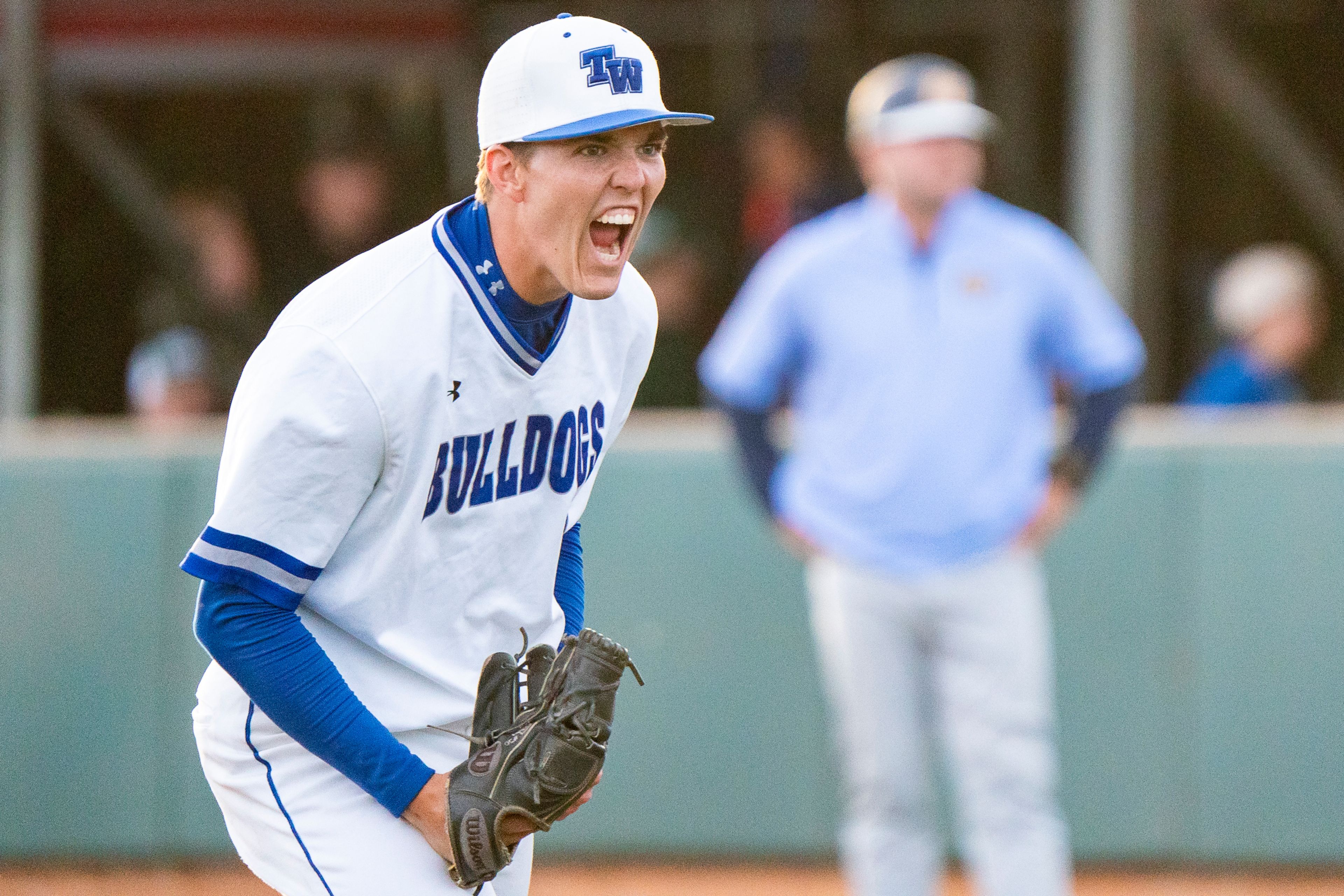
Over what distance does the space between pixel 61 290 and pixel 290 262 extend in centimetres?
115

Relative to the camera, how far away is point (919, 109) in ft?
14.6

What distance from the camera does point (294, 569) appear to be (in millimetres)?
2252

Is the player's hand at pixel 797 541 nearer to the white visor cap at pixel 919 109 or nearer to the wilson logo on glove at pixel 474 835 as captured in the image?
the white visor cap at pixel 919 109

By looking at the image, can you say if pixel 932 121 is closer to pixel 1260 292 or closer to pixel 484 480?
pixel 1260 292

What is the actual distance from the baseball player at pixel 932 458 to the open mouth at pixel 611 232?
2167 millimetres

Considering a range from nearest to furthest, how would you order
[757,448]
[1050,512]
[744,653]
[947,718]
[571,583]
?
1. [571,583]
2. [947,718]
3. [1050,512]
4. [757,448]
5. [744,653]

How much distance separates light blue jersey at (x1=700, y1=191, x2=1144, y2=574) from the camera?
14.4ft

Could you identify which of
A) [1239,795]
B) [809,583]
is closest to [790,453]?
[809,583]

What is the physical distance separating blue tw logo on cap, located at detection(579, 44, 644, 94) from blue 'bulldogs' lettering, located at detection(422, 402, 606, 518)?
50 cm

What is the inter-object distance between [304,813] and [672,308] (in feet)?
15.0

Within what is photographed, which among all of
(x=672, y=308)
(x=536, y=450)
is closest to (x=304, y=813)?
(x=536, y=450)

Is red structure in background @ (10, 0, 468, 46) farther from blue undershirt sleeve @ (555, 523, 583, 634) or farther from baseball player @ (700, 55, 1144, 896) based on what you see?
blue undershirt sleeve @ (555, 523, 583, 634)

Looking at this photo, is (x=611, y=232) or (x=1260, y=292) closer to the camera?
(x=611, y=232)

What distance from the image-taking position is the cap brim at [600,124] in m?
2.23
